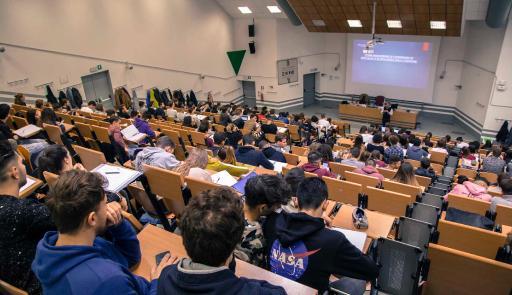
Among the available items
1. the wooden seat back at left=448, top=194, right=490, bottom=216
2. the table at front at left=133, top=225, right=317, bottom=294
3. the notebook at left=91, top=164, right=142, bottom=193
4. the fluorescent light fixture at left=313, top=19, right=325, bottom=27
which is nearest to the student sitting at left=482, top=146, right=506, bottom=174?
the wooden seat back at left=448, top=194, right=490, bottom=216

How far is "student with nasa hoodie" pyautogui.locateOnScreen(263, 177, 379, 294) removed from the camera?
2.10 metres

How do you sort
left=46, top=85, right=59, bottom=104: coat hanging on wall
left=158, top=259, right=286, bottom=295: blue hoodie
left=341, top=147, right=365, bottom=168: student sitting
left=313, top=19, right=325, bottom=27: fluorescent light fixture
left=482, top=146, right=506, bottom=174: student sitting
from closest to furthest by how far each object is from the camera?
left=158, top=259, right=286, bottom=295: blue hoodie → left=341, top=147, right=365, bottom=168: student sitting → left=482, top=146, right=506, bottom=174: student sitting → left=46, top=85, right=59, bottom=104: coat hanging on wall → left=313, top=19, right=325, bottom=27: fluorescent light fixture

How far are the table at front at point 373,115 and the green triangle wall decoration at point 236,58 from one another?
4.76 meters

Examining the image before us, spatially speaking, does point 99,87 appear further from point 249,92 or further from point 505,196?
point 505,196

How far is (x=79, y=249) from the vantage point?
62.2 inches

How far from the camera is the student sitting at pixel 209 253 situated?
1366mm

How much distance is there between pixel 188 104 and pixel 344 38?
24.0 feet

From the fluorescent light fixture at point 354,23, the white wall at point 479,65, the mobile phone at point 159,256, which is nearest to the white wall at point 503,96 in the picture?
the white wall at point 479,65

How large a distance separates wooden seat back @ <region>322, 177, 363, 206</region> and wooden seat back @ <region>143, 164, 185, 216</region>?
5.95ft

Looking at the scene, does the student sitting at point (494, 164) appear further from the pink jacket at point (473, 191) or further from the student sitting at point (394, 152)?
the pink jacket at point (473, 191)

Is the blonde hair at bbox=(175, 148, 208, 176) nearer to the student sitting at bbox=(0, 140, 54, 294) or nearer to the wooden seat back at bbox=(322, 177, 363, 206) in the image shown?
the wooden seat back at bbox=(322, 177, 363, 206)

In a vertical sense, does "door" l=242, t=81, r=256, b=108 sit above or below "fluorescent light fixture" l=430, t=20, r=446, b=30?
below

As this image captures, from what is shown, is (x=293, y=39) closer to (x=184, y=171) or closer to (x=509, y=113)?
(x=509, y=113)

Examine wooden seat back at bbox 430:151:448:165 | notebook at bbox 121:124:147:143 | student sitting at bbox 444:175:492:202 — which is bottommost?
wooden seat back at bbox 430:151:448:165
